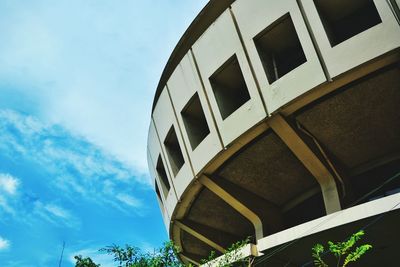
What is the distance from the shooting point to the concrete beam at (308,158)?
963cm

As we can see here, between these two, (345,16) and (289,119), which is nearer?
(289,119)

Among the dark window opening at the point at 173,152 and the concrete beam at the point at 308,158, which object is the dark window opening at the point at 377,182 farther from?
the dark window opening at the point at 173,152

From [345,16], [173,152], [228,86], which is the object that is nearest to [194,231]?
[173,152]

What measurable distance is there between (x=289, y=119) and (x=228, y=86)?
2383 millimetres

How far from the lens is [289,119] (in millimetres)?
9711

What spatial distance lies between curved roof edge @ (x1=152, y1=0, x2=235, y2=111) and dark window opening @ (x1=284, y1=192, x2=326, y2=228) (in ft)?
19.1

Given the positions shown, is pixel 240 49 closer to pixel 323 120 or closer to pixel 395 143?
pixel 323 120

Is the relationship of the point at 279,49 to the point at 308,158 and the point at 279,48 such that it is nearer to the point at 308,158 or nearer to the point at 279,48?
the point at 279,48

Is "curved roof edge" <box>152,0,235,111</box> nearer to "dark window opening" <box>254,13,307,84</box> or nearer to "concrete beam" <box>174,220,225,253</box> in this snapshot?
"dark window opening" <box>254,13,307,84</box>

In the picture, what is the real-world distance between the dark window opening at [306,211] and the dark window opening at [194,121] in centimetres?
384

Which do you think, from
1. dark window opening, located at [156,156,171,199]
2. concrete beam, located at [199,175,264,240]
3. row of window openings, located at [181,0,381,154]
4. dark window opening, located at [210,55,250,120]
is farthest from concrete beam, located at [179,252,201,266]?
dark window opening, located at [210,55,250,120]

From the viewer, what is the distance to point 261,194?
12531 millimetres

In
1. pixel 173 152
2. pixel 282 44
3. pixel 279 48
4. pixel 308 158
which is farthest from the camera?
pixel 173 152

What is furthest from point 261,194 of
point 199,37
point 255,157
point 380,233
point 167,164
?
point 199,37
